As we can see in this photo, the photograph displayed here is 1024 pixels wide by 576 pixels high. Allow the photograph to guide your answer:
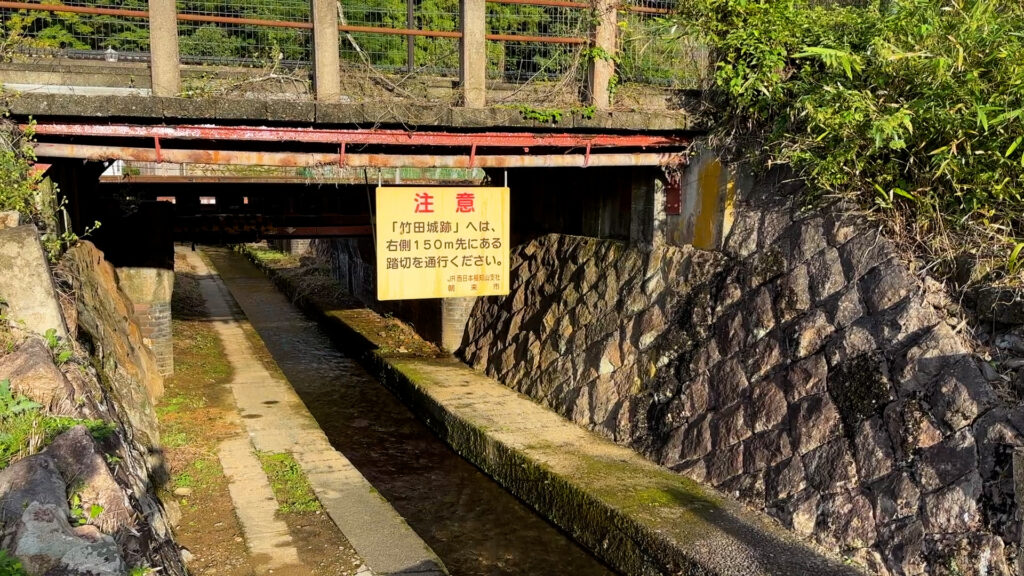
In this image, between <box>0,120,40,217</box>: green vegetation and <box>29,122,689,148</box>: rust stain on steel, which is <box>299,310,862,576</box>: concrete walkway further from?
<box>0,120,40,217</box>: green vegetation

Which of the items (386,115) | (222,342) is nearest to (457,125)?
(386,115)

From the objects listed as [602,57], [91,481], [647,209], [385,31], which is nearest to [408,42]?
[385,31]

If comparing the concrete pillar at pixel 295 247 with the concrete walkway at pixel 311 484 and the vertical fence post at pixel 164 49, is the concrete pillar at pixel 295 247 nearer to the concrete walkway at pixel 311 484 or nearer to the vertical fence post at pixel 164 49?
the concrete walkway at pixel 311 484

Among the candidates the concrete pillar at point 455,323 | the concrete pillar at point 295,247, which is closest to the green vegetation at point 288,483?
the concrete pillar at point 455,323

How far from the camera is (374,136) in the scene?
819 centimetres

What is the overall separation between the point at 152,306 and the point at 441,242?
21.4 ft

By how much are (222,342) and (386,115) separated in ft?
31.5

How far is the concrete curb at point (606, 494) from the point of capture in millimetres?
6293

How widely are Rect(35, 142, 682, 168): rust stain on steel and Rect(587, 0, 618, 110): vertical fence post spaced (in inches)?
27.2

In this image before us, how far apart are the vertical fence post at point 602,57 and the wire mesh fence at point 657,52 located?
20cm

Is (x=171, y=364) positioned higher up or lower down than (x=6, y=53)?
lower down

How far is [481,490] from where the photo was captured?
31.1 feet

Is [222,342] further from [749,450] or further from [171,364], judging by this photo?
[749,450]

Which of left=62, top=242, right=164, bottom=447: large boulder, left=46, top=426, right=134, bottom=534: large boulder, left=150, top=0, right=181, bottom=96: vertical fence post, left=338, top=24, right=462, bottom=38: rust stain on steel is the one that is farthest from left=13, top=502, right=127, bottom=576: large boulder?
left=338, top=24, right=462, bottom=38: rust stain on steel
